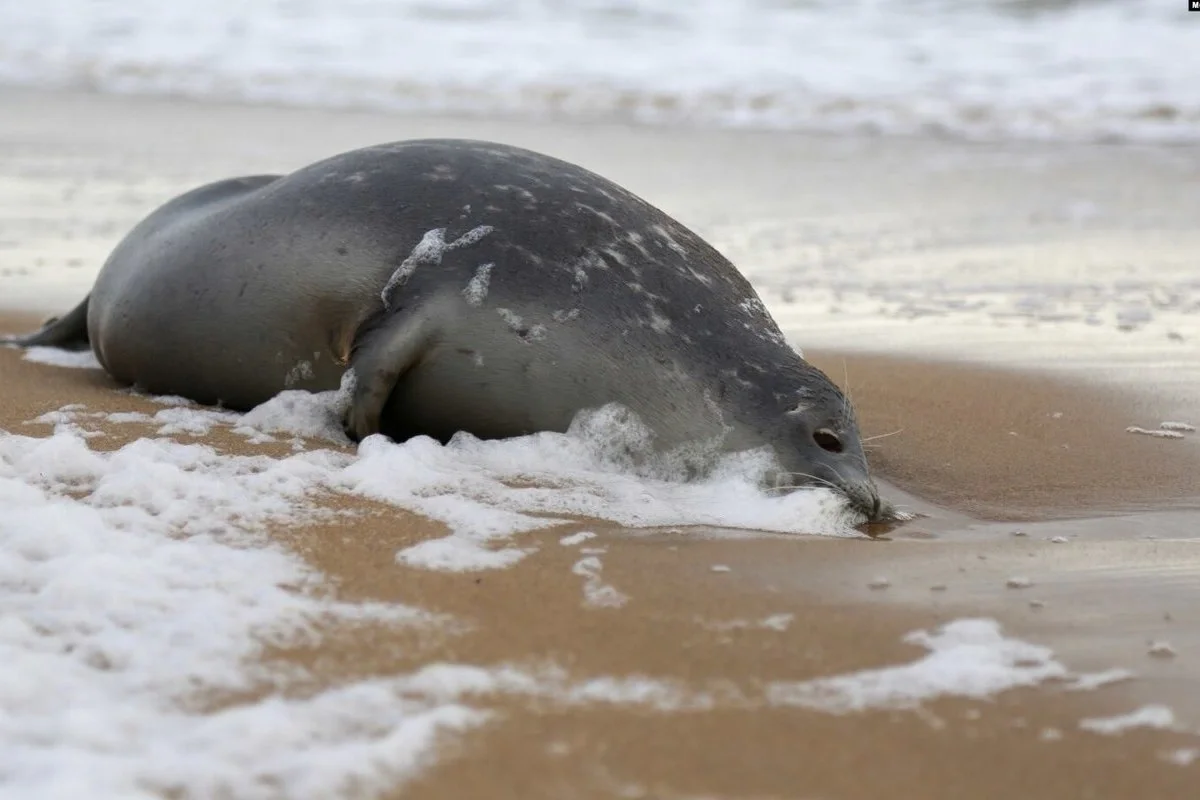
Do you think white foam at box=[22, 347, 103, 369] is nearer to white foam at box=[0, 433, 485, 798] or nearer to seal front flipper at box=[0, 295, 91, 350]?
seal front flipper at box=[0, 295, 91, 350]

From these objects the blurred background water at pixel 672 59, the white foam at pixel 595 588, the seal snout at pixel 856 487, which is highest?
the blurred background water at pixel 672 59

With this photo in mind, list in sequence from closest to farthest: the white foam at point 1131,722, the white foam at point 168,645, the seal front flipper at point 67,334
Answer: the white foam at point 168,645 < the white foam at point 1131,722 < the seal front flipper at point 67,334

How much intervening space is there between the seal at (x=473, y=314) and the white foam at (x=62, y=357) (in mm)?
470

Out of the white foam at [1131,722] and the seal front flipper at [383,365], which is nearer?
the white foam at [1131,722]

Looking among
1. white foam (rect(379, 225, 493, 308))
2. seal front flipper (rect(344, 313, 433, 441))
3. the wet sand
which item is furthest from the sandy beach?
white foam (rect(379, 225, 493, 308))

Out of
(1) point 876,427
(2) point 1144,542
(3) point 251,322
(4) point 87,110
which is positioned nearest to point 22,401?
(3) point 251,322

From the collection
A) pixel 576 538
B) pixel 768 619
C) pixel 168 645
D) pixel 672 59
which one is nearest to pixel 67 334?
pixel 576 538

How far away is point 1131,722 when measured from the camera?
Result: 1.97m

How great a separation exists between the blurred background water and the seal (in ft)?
24.0

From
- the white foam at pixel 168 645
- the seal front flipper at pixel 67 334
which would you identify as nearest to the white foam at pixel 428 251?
the white foam at pixel 168 645

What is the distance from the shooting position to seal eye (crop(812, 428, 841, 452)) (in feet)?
10.4

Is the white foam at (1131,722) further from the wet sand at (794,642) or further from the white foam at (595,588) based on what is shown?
the white foam at (595,588)

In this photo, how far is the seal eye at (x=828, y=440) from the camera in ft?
10.4

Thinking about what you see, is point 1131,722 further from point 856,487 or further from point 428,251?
point 428,251
